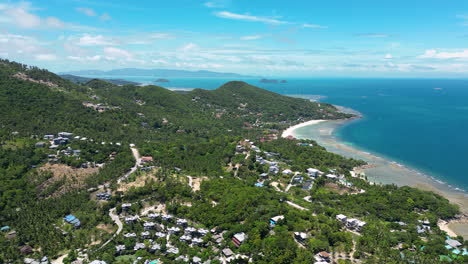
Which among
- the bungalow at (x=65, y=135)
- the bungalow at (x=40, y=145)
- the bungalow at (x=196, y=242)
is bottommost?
the bungalow at (x=196, y=242)

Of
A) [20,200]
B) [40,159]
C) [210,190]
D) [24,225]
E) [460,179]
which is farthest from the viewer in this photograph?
[460,179]

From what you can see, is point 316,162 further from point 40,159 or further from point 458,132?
point 458,132

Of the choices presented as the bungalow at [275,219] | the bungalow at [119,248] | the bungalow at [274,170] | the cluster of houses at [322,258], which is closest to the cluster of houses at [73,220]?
the bungalow at [119,248]

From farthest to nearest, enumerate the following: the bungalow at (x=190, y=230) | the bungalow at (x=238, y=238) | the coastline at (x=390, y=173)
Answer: the coastline at (x=390, y=173) → the bungalow at (x=190, y=230) → the bungalow at (x=238, y=238)

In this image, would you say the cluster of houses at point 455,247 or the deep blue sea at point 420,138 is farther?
the deep blue sea at point 420,138

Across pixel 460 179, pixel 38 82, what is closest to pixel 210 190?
pixel 460 179

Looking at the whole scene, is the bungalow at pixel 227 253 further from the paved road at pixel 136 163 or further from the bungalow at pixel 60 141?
the bungalow at pixel 60 141

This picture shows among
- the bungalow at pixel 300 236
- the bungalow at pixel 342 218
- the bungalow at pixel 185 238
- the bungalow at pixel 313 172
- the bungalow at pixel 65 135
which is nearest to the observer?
the bungalow at pixel 300 236

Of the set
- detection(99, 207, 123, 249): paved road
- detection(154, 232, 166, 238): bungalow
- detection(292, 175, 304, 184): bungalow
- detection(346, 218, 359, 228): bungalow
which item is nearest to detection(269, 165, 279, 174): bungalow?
detection(292, 175, 304, 184): bungalow
